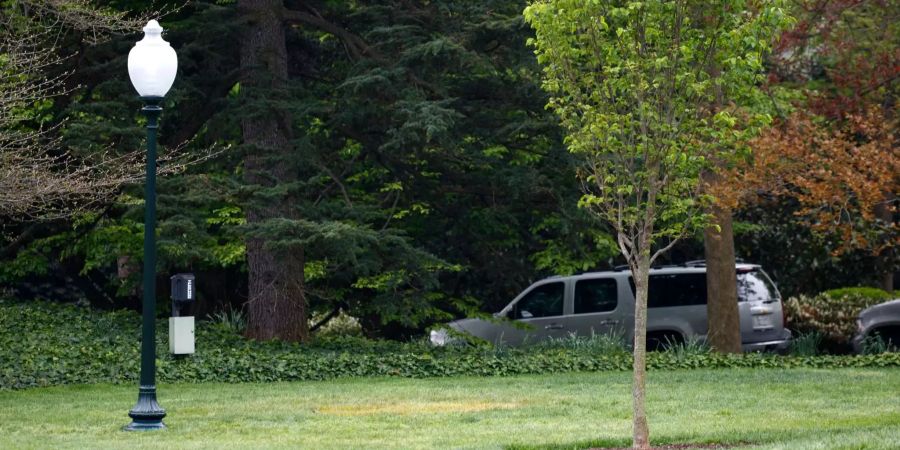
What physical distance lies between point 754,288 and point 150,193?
40.1ft

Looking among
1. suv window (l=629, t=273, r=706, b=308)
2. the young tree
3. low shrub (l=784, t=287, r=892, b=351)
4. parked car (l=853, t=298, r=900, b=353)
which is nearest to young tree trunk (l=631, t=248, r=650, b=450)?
the young tree

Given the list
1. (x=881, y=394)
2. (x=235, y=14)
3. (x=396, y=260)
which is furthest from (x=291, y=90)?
(x=881, y=394)

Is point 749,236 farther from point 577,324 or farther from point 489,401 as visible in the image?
point 489,401

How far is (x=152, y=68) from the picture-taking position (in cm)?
1169

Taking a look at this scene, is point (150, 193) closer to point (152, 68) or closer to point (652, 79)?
point (152, 68)

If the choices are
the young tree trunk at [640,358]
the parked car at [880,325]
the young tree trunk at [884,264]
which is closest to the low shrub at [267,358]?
the parked car at [880,325]

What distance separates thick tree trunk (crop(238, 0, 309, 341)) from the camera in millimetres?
19656

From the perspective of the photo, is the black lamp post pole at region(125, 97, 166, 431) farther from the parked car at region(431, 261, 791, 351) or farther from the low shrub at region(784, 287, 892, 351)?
the low shrub at region(784, 287, 892, 351)

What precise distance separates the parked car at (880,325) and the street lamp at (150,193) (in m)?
12.9

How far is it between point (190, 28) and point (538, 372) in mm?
7813

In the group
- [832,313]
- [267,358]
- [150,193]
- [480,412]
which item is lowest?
[480,412]

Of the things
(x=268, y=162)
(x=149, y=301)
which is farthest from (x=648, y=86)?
(x=268, y=162)

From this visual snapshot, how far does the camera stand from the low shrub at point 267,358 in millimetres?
16484

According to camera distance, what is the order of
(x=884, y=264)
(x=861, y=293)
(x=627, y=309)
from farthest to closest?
(x=884, y=264)
(x=861, y=293)
(x=627, y=309)
